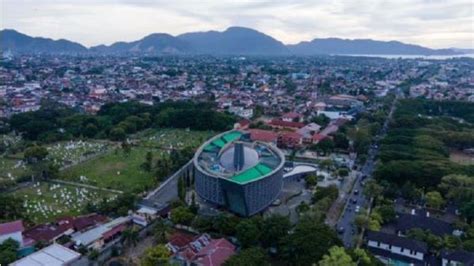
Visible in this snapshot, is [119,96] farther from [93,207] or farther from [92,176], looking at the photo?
[93,207]

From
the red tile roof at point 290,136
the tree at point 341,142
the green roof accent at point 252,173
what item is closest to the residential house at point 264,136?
the red tile roof at point 290,136

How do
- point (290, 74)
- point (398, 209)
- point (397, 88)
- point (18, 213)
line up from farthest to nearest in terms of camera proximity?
point (290, 74) → point (397, 88) → point (398, 209) → point (18, 213)

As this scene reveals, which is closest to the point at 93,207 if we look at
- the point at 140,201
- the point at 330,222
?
the point at 140,201

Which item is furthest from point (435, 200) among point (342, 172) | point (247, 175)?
point (247, 175)

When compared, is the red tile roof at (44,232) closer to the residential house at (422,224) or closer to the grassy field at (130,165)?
the grassy field at (130,165)

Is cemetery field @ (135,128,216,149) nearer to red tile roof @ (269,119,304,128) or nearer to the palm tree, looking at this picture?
red tile roof @ (269,119,304,128)
